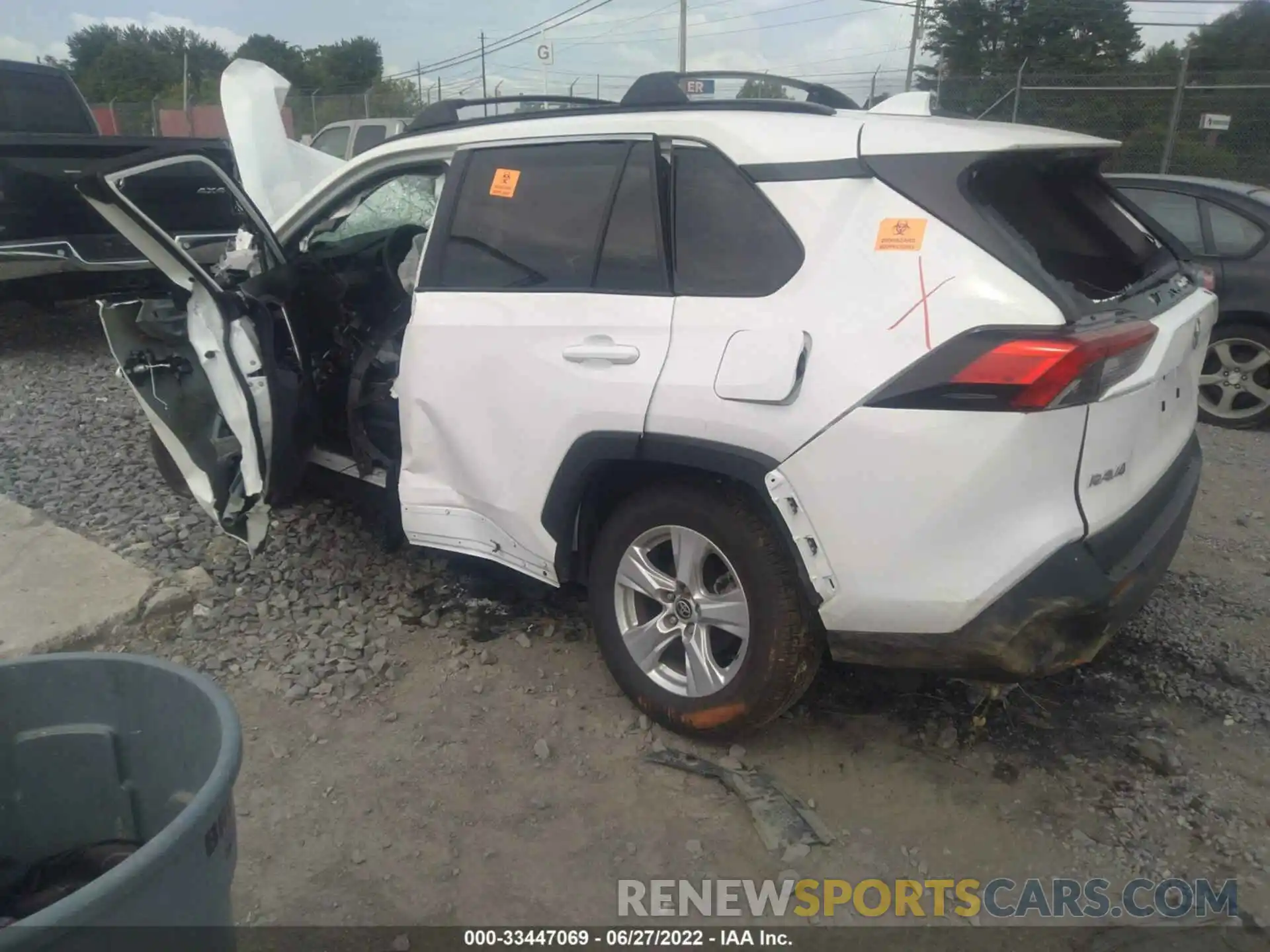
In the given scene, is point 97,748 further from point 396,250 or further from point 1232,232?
point 1232,232

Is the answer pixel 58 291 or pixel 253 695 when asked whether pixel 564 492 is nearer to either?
pixel 253 695

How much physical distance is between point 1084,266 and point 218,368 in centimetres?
302

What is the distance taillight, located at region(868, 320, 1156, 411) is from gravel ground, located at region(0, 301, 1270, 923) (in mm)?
1180

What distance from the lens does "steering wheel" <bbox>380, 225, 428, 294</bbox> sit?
14.9ft

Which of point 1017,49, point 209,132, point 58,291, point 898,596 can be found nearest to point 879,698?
point 898,596

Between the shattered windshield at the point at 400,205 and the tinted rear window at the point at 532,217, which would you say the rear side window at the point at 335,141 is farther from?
the tinted rear window at the point at 532,217

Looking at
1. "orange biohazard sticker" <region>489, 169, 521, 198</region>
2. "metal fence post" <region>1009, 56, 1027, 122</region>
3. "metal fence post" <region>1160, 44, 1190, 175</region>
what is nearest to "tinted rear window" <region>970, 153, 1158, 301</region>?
"orange biohazard sticker" <region>489, 169, 521, 198</region>

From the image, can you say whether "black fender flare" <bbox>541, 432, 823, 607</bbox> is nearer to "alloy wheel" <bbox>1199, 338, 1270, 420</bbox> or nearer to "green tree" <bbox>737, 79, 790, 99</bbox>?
"green tree" <bbox>737, 79, 790, 99</bbox>

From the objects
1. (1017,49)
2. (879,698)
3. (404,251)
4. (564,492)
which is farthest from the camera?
(1017,49)

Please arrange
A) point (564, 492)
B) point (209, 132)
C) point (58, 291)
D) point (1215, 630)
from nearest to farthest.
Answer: point (564, 492), point (1215, 630), point (58, 291), point (209, 132)

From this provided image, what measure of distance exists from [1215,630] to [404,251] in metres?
3.74

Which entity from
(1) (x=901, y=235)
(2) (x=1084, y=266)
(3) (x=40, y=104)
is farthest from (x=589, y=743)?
(3) (x=40, y=104)

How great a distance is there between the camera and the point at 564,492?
3.14m

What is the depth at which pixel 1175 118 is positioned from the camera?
534 inches
